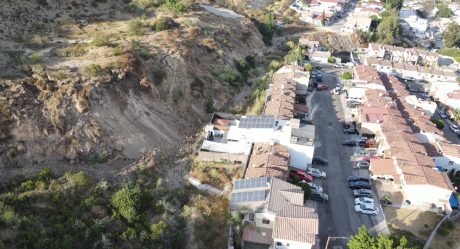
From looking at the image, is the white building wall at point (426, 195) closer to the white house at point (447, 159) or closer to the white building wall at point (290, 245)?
the white house at point (447, 159)

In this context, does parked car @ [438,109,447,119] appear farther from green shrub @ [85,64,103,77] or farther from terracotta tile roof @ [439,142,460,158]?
green shrub @ [85,64,103,77]

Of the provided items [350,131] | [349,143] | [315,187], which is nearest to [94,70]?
[315,187]

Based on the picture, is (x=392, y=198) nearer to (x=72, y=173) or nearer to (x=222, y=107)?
(x=222, y=107)

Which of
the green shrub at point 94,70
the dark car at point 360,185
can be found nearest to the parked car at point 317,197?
the dark car at point 360,185

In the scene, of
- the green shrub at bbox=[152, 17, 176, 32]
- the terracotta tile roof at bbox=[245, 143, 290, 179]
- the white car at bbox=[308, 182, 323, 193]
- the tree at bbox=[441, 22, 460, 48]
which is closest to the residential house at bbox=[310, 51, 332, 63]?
the green shrub at bbox=[152, 17, 176, 32]

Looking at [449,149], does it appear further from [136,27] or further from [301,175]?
[136,27]
